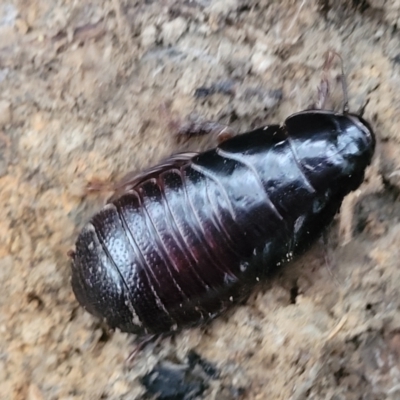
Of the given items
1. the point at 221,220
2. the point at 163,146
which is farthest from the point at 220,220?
Result: the point at 163,146

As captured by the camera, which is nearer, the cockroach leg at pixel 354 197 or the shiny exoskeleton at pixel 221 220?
the shiny exoskeleton at pixel 221 220

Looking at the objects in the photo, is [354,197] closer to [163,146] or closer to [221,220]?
[221,220]

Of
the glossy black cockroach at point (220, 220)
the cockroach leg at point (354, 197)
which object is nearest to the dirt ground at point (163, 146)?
the cockroach leg at point (354, 197)

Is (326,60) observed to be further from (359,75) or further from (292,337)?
(292,337)

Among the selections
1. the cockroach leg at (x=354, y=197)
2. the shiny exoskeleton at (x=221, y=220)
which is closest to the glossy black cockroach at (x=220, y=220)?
the shiny exoskeleton at (x=221, y=220)

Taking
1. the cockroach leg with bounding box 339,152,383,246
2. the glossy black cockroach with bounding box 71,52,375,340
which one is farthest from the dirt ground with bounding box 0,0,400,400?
the glossy black cockroach with bounding box 71,52,375,340

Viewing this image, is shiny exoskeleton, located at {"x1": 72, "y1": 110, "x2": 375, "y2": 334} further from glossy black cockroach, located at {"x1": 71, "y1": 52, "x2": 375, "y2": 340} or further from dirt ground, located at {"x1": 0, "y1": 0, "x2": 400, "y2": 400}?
dirt ground, located at {"x1": 0, "y1": 0, "x2": 400, "y2": 400}

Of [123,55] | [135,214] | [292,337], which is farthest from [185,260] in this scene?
[123,55]

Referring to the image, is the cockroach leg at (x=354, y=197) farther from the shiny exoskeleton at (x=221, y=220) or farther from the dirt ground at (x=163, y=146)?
the shiny exoskeleton at (x=221, y=220)
